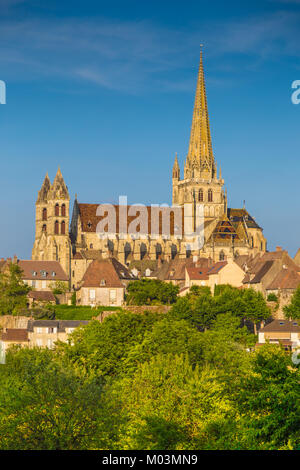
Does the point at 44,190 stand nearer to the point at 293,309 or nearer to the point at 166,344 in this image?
the point at 293,309

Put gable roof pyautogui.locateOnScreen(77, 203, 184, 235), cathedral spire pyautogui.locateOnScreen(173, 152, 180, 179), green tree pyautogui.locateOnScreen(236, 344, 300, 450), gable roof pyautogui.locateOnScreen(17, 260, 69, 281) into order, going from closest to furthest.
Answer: green tree pyautogui.locateOnScreen(236, 344, 300, 450) < gable roof pyautogui.locateOnScreen(17, 260, 69, 281) < gable roof pyautogui.locateOnScreen(77, 203, 184, 235) < cathedral spire pyautogui.locateOnScreen(173, 152, 180, 179)

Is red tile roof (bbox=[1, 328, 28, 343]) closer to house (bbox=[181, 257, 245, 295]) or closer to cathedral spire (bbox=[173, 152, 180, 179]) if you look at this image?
house (bbox=[181, 257, 245, 295])

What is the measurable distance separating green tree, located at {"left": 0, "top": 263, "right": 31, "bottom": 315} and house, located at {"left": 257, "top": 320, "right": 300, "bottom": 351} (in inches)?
1124

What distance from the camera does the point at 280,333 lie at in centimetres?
7806

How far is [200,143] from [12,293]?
73.3 meters

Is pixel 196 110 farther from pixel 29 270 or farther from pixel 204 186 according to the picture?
pixel 29 270

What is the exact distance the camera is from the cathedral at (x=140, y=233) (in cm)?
12719

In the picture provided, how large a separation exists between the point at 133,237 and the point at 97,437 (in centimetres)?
10296

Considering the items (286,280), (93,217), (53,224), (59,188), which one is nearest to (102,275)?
(286,280)

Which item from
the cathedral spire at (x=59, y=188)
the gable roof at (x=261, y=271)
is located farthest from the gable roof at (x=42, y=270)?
the gable roof at (x=261, y=271)

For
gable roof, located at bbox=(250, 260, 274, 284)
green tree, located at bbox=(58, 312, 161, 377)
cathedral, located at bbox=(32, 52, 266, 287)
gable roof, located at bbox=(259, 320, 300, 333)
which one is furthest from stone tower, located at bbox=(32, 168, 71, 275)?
green tree, located at bbox=(58, 312, 161, 377)

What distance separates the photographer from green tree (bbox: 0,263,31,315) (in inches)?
3858

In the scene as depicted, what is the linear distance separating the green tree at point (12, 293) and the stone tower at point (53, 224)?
2026 cm
